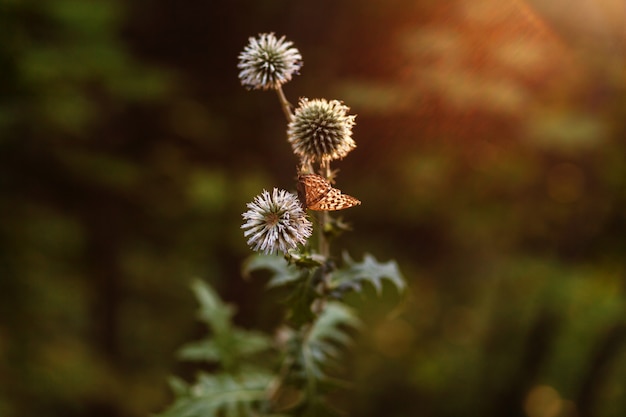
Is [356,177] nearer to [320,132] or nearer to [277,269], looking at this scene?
[277,269]

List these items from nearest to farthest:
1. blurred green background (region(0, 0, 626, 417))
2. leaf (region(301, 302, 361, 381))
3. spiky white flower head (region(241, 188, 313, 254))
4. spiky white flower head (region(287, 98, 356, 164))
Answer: spiky white flower head (region(241, 188, 313, 254)) → spiky white flower head (region(287, 98, 356, 164)) → leaf (region(301, 302, 361, 381)) → blurred green background (region(0, 0, 626, 417))

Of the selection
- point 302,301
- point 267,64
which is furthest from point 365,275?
point 267,64

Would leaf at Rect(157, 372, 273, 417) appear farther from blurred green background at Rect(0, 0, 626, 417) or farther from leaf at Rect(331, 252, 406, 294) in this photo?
blurred green background at Rect(0, 0, 626, 417)

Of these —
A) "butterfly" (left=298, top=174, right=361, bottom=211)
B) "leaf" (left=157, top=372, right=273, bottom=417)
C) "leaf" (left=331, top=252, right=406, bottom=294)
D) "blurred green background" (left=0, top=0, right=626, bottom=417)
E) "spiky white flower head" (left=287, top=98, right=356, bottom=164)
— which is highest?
"blurred green background" (left=0, top=0, right=626, bottom=417)

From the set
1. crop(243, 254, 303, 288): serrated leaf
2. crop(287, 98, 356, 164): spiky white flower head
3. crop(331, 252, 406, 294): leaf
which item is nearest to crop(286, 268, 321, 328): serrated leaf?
crop(243, 254, 303, 288): serrated leaf

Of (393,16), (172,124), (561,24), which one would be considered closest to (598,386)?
(561,24)

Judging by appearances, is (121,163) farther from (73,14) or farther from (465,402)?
(465,402)

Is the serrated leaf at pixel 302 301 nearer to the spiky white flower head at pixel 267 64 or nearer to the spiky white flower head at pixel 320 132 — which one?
the spiky white flower head at pixel 320 132

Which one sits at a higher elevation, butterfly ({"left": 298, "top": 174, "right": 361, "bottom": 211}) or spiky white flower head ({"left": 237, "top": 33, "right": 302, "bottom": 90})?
spiky white flower head ({"left": 237, "top": 33, "right": 302, "bottom": 90})
